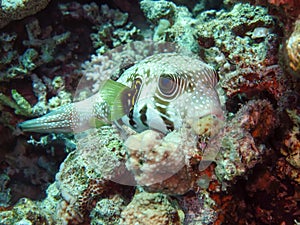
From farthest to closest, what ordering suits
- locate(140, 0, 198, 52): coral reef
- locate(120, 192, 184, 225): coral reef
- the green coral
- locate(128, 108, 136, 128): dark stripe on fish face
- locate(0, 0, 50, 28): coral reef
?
the green coral
locate(140, 0, 198, 52): coral reef
locate(0, 0, 50, 28): coral reef
locate(128, 108, 136, 128): dark stripe on fish face
locate(120, 192, 184, 225): coral reef

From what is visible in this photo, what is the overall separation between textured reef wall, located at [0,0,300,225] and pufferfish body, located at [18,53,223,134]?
17 centimetres

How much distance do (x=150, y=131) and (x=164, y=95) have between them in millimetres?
546

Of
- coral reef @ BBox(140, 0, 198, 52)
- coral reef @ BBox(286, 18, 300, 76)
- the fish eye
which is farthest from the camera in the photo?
coral reef @ BBox(140, 0, 198, 52)

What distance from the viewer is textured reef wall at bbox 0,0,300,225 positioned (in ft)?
8.63

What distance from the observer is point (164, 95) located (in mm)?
2986

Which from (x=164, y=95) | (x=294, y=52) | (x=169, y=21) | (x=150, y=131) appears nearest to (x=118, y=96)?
(x=164, y=95)

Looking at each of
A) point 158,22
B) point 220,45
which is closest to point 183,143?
point 220,45

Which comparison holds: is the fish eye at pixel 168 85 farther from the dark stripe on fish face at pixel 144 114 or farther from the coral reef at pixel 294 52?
the coral reef at pixel 294 52

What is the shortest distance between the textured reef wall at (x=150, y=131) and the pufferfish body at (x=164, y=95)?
0.54 feet

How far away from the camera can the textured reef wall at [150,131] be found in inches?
104

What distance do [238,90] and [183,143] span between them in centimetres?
86

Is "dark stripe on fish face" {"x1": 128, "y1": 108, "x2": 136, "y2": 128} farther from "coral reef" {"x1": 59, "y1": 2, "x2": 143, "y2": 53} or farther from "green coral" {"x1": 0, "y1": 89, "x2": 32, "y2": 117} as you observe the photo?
"green coral" {"x1": 0, "y1": 89, "x2": 32, "y2": 117}

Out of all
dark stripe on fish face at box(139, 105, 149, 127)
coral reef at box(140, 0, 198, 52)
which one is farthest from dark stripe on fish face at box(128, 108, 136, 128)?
coral reef at box(140, 0, 198, 52)

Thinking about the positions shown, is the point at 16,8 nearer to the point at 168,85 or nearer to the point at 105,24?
the point at 105,24
